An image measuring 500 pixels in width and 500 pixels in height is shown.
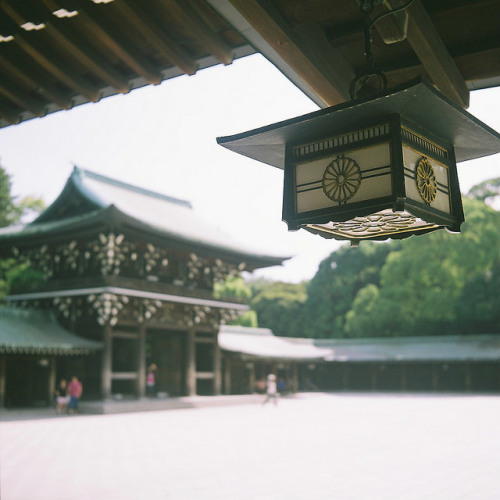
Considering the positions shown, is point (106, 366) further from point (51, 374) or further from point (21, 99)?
point (21, 99)

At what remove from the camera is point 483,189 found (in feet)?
158

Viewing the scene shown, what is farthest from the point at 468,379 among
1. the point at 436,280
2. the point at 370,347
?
the point at 436,280

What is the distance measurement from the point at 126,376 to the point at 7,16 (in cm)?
1963

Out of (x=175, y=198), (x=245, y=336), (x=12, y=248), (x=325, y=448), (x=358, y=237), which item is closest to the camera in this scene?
(x=358, y=237)

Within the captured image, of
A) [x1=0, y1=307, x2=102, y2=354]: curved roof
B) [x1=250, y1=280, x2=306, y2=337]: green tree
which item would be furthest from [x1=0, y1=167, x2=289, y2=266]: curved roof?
[x1=250, y1=280, x2=306, y2=337]: green tree

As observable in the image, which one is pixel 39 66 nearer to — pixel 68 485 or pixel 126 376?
pixel 68 485

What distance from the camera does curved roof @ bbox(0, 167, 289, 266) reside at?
21016 mm

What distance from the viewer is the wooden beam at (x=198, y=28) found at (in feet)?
9.65

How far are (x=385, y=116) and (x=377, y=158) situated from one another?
7.9 inches

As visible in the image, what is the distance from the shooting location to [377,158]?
282 cm

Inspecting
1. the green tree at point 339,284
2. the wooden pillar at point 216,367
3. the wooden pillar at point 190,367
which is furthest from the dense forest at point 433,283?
the wooden pillar at point 190,367

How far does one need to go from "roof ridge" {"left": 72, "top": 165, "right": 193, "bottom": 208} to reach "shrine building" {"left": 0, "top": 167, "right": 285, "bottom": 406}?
7cm

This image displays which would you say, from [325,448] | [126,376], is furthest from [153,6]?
[126,376]

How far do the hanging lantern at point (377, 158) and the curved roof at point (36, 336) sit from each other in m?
17.3
